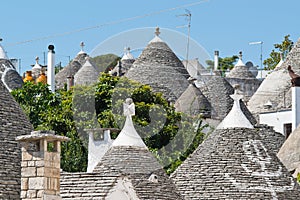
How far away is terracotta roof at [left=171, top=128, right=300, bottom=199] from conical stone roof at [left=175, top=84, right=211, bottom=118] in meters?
18.6

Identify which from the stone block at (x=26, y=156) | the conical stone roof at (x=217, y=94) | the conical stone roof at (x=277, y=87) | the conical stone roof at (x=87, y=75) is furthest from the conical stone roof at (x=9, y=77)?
the stone block at (x=26, y=156)

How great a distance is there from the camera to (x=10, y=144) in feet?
92.3

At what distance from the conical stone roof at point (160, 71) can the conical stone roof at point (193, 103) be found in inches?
59.2

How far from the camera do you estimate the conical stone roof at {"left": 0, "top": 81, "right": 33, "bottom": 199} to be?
1065 inches

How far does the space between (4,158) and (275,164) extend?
21.6 ft

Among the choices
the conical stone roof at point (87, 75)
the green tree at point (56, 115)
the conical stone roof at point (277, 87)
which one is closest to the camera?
the green tree at point (56, 115)

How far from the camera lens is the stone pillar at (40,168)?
73.0 feet

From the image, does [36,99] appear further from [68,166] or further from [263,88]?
[263,88]

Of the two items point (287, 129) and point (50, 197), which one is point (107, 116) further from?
point (50, 197)

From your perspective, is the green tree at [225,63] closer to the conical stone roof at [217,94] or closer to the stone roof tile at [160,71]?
the conical stone roof at [217,94]

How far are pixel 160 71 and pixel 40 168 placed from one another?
32.0 meters

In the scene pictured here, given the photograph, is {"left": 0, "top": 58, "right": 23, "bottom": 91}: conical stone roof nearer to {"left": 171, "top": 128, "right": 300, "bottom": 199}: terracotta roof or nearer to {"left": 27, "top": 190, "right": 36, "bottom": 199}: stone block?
{"left": 171, "top": 128, "right": 300, "bottom": 199}: terracotta roof

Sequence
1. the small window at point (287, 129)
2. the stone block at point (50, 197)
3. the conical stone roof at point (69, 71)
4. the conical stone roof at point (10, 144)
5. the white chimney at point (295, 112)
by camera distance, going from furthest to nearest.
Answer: the conical stone roof at point (69, 71) → the small window at point (287, 129) → the white chimney at point (295, 112) → the conical stone roof at point (10, 144) → the stone block at point (50, 197)

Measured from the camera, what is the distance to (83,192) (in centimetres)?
2331
